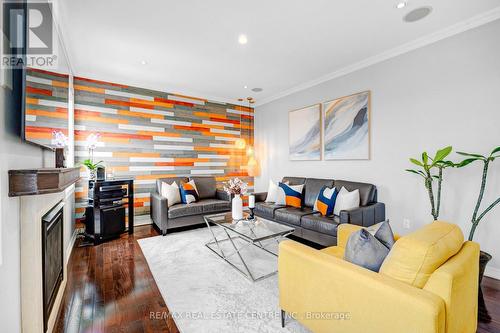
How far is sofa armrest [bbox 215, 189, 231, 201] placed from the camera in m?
4.61

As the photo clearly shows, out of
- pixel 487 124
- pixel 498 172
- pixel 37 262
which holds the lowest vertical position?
pixel 37 262

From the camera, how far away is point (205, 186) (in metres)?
4.80

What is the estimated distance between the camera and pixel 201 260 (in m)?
2.89

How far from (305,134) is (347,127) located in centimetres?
89

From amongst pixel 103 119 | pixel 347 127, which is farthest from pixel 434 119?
pixel 103 119

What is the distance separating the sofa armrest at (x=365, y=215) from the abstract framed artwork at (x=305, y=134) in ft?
4.47

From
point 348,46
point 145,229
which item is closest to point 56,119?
point 145,229

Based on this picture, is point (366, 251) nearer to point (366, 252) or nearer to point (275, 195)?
point (366, 252)

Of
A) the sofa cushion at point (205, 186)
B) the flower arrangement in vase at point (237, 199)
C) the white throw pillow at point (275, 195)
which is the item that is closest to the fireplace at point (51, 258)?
the flower arrangement in vase at point (237, 199)

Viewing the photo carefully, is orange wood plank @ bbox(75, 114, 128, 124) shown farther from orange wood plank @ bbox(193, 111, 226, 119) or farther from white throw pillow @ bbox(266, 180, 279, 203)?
white throw pillow @ bbox(266, 180, 279, 203)

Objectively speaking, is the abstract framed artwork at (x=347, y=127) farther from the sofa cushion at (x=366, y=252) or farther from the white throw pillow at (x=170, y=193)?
the white throw pillow at (x=170, y=193)

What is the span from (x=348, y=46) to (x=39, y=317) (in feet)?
13.1

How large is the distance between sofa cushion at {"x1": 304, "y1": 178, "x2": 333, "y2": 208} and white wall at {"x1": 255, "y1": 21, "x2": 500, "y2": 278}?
271 millimetres

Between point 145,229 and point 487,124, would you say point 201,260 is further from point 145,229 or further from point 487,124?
point 487,124
